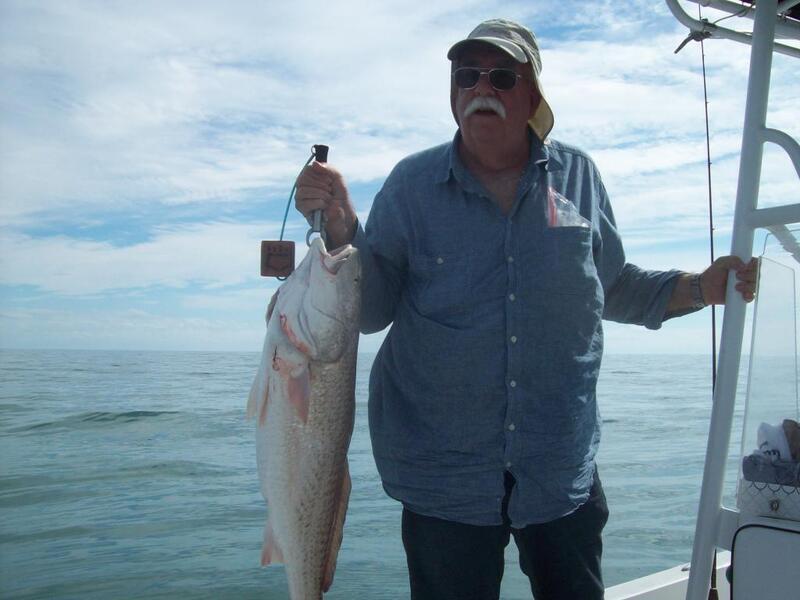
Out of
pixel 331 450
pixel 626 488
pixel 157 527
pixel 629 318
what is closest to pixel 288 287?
pixel 331 450

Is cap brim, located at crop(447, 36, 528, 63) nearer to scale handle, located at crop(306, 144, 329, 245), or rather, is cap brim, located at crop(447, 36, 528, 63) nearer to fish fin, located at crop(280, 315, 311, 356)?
scale handle, located at crop(306, 144, 329, 245)

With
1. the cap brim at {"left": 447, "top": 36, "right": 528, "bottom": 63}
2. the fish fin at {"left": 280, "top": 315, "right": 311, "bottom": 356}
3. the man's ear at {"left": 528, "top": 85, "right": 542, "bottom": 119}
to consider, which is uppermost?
the cap brim at {"left": 447, "top": 36, "right": 528, "bottom": 63}

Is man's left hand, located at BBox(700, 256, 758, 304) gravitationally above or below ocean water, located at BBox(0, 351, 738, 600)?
above

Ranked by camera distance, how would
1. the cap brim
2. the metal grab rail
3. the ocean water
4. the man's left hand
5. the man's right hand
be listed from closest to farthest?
the man's right hand → the cap brim → the man's left hand → the metal grab rail → the ocean water

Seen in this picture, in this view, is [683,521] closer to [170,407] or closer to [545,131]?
[545,131]

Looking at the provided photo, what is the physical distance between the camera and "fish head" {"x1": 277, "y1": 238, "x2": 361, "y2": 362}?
2.07 m

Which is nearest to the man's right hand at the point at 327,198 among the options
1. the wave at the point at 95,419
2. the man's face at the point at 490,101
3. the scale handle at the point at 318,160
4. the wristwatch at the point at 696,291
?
the scale handle at the point at 318,160

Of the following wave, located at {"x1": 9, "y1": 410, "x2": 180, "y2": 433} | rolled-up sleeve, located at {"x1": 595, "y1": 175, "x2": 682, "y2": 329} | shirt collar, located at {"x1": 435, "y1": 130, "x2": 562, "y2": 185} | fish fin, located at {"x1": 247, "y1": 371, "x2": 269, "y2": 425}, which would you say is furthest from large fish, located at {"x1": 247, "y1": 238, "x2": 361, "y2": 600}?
wave, located at {"x1": 9, "y1": 410, "x2": 180, "y2": 433}

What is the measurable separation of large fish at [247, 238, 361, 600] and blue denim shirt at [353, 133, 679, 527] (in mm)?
202

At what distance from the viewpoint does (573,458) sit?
2.38m

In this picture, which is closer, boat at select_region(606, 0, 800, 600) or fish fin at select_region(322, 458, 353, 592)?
fish fin at select_region(322, 458, 353, 592)

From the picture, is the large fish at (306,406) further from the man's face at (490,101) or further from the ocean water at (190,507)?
the ocean water at (190,507)

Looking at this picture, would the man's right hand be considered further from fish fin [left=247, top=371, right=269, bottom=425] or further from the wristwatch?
the wristwatch

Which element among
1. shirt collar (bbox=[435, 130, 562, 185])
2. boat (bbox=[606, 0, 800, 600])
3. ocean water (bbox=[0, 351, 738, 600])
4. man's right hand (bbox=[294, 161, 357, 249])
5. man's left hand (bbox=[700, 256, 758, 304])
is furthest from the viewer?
ocean water (bbox=[0, 351, 738, 600])
